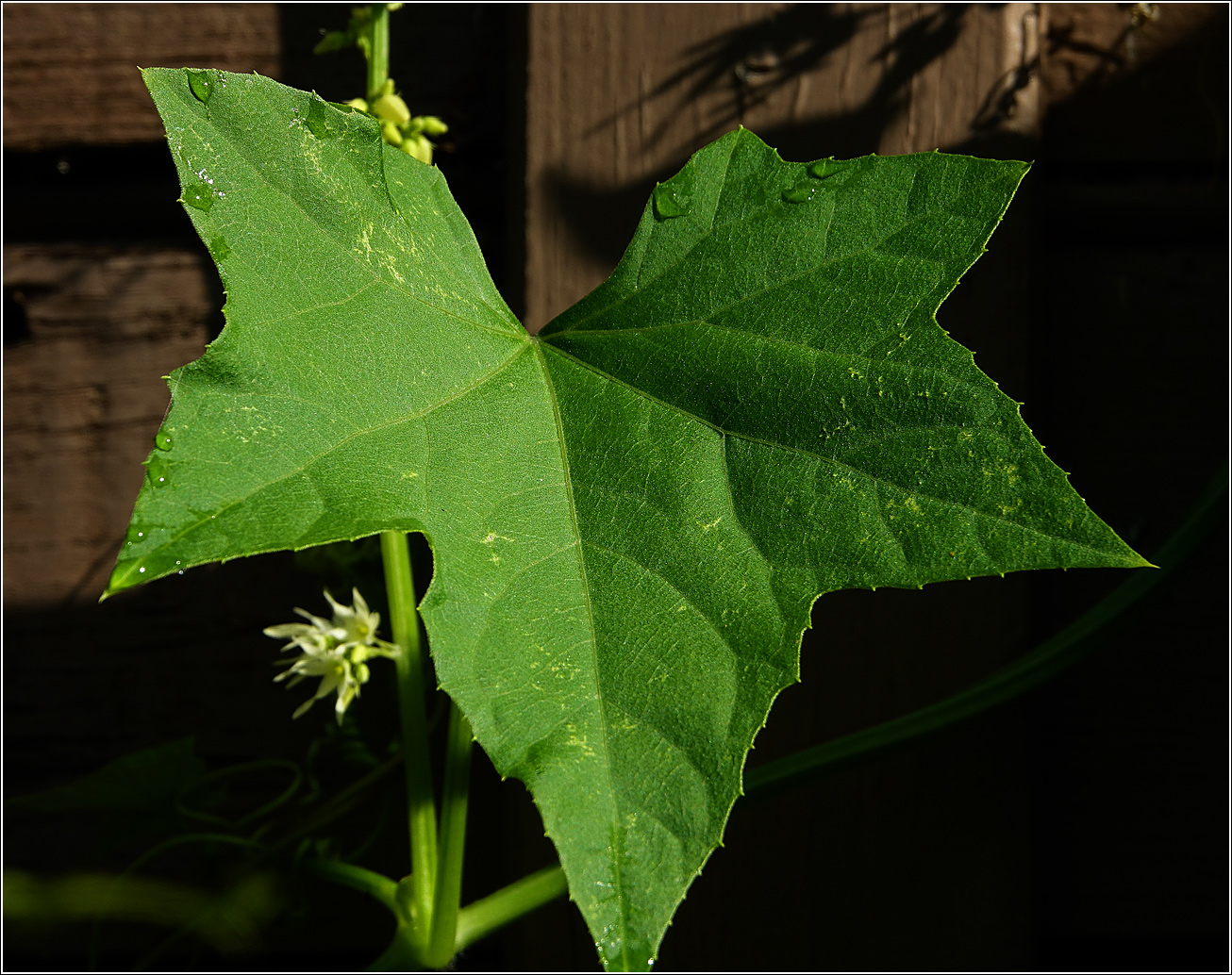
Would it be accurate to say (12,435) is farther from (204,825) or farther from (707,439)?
(707,439)

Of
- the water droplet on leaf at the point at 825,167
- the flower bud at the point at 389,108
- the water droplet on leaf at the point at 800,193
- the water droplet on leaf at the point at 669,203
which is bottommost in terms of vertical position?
the water droplet on leaf at the point at 669,203

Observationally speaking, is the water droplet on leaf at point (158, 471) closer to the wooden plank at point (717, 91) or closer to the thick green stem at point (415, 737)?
the thick green stem at point (415, 737)

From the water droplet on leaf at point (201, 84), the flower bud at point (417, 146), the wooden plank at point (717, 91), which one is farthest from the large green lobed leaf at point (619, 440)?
the wooden plank at point (717, 91)

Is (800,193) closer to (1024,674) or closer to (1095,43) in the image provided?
(1024,674)

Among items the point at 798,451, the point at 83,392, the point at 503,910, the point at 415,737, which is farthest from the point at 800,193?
the point at 83,392

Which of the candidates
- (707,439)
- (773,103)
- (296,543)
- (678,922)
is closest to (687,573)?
(707,439)

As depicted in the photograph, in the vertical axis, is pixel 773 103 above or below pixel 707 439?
above
